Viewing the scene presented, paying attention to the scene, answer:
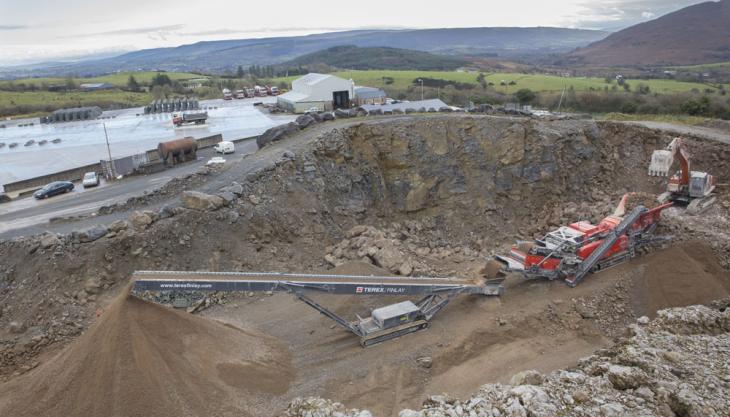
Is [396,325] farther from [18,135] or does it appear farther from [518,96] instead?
[18,135]

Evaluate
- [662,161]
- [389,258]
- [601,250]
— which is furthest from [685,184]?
[389,258]

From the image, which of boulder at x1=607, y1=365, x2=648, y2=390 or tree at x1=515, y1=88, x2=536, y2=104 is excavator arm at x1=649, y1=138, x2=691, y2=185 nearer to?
boulder at x1=607, y1=365, x2=648, y2=390

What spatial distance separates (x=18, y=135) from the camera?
161ft

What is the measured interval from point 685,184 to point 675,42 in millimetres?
156572

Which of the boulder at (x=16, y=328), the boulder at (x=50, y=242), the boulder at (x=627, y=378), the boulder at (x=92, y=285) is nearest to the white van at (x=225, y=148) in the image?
the boulder at (x=50, y=242)

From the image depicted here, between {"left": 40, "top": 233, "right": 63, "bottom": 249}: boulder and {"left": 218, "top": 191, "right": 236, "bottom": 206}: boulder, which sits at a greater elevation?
{"left": 218, "top": 191, "right": 236, "bottom": 206}: boulder

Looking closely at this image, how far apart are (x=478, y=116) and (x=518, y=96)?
93.9 ft

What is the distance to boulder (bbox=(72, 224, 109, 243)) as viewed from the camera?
17.9 m

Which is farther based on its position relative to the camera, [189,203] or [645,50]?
[645,50]

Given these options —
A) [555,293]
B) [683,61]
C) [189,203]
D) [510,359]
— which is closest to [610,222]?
[555,293]

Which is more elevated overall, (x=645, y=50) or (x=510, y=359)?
(x=645, y=50)

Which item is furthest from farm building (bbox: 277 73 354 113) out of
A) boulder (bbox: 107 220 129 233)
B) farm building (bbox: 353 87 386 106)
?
boulder (bbox: 107 220 129 233)

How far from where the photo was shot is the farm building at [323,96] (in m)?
53.4

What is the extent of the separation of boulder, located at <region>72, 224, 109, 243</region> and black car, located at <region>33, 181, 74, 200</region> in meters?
11.3
